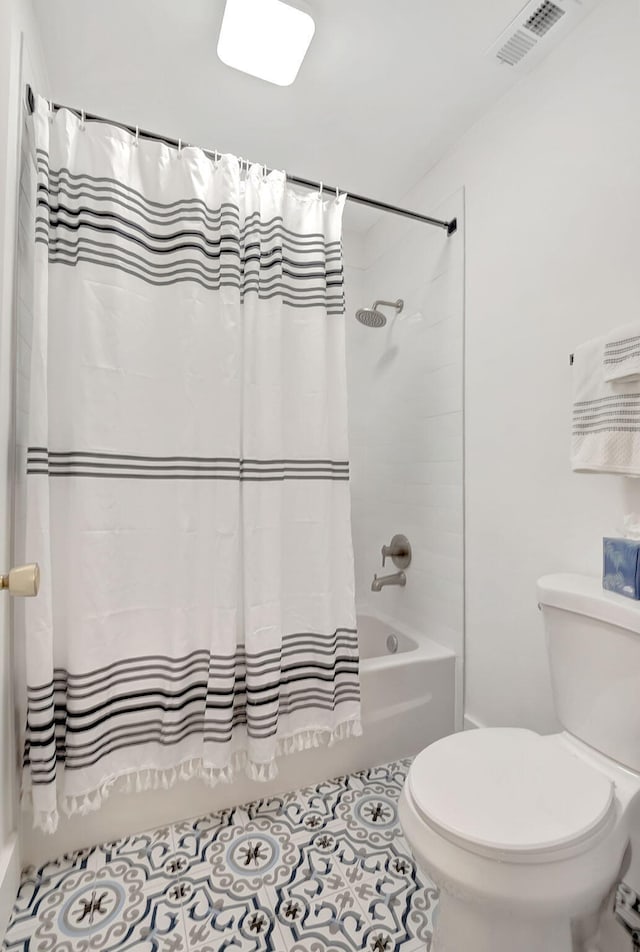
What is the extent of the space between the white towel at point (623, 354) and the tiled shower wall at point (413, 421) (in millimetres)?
684

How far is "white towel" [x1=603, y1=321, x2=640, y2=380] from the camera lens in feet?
3.70

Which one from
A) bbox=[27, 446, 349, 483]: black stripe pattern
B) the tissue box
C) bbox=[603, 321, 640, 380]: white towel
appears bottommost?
the tissue box

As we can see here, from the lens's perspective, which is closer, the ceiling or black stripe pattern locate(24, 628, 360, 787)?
black stripe pattern locate(24, 628, 360, 787)

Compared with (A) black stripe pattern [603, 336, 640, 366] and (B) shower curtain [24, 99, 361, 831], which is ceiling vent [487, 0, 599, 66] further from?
(A) black stripe pattern [603, 336, 640, 366]

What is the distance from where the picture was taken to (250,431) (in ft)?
4.67

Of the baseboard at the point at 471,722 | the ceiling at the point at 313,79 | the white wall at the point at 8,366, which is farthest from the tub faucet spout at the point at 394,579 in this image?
the ceiling at the point at 313,79

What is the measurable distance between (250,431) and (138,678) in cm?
79

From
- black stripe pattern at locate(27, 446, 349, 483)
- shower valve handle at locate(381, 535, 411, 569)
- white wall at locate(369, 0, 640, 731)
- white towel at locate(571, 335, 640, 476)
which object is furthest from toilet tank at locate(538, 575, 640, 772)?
shower valve handle at locate(381, 535, 411, 569)

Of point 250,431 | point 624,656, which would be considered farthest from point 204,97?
point 624,656

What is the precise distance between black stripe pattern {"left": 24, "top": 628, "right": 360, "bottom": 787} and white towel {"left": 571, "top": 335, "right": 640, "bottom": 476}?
911 millimetres

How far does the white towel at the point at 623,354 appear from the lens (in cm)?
113

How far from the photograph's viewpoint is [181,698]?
4.47 feet

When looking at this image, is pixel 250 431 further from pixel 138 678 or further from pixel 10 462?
pixel 138 678

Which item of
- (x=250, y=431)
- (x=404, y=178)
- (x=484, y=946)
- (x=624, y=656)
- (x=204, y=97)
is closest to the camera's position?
(x=484, y=946)
